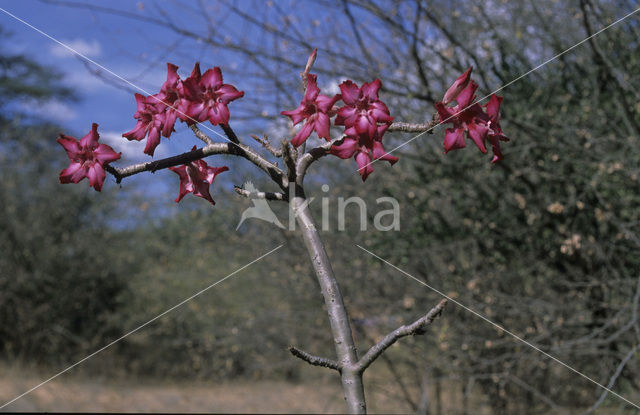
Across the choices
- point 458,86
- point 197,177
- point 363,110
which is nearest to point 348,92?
point 363,110

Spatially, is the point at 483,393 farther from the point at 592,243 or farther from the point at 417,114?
the point at 417,114

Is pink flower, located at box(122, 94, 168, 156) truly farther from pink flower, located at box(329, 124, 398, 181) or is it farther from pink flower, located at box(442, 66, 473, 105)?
pink flower, located at box(442, 66, 473, 105)

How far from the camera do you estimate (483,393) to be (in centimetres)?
382

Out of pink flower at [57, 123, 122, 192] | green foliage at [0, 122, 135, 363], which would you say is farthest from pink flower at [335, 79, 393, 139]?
green foliage at [0, 122, 135, 363]

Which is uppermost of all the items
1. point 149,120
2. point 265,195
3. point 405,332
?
point 149,120

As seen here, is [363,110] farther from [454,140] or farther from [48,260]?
[48,260]

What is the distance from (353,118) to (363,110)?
2 cm

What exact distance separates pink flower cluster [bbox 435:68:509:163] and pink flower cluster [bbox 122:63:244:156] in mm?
246

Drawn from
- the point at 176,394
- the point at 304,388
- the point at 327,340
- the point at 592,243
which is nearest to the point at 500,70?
the point at 592,243

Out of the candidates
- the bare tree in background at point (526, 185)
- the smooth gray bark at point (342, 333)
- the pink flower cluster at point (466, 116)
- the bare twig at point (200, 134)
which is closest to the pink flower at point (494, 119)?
the pink flower cluster at point (466, 116)

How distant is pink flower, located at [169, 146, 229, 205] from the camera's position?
0.85 m

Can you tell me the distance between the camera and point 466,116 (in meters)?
0.75

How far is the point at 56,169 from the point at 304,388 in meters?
3.52

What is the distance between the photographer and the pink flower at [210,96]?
74 cm
